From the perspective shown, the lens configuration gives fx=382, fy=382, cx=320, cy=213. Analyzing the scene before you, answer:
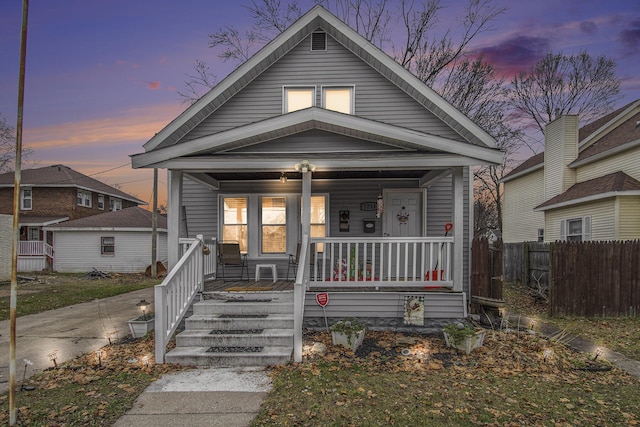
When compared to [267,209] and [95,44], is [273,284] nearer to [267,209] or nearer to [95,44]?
[267,209]

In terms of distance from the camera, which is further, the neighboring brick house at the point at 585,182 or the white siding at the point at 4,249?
the white siding at the point at 4,249

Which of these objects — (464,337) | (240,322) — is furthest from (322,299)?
(464,337)

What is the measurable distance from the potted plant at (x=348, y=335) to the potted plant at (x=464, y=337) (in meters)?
1.40

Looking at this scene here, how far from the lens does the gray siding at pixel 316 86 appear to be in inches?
375

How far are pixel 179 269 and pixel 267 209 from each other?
12.3ft

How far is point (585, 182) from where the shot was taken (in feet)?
47.5

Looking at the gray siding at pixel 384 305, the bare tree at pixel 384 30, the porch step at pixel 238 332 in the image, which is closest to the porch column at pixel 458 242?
the gray siding at pixel 384 305

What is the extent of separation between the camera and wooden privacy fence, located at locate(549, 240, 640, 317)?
358 inches

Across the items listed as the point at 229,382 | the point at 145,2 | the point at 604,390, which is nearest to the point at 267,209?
the point at 229,382

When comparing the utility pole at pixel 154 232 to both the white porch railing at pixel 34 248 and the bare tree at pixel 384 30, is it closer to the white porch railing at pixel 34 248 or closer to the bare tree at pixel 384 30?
the bare tree at pixel 384 30

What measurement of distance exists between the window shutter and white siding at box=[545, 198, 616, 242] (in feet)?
0.58

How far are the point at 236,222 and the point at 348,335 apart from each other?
477 cm

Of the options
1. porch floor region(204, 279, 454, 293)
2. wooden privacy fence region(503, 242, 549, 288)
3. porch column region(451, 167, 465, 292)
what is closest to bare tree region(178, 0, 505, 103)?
wooden privacy fence region(503, 242, 549, 288)

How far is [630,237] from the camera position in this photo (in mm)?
11648
